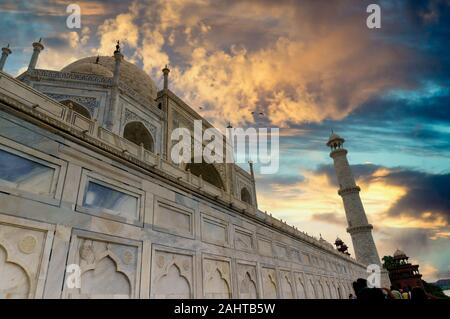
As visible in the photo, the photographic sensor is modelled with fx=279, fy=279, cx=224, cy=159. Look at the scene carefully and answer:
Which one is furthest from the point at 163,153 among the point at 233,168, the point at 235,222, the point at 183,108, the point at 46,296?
the point at 46,296

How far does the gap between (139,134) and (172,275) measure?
943 cm

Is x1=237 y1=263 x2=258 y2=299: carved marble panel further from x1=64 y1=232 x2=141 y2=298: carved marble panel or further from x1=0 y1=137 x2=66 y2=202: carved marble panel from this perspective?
x1=0 y1=137 x2=66 y2=202: carved marble panel

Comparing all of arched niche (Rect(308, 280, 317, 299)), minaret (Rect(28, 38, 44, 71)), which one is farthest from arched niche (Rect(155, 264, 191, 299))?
minaret (Rect(28, 38, 44, 71))

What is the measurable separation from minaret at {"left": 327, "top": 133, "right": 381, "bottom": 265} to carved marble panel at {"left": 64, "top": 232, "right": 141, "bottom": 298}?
30.4m

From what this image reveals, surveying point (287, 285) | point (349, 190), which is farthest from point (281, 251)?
point (349, 190)

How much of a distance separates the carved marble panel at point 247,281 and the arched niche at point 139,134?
25.4 ft

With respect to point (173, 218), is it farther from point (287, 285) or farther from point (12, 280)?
point (287, 285)

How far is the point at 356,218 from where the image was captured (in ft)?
103

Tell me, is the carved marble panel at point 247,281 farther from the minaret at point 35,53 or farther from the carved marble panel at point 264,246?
the minaret at point 35,53

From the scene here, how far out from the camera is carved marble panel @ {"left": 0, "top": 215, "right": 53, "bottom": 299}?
473 cm

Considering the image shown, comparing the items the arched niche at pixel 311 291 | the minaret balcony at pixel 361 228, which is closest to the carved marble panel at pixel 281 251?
the arched niche at pixel 311 291
